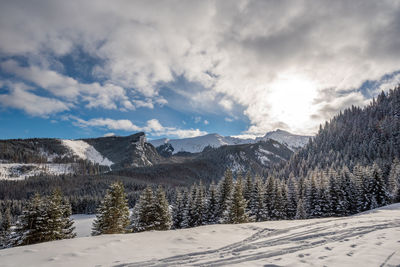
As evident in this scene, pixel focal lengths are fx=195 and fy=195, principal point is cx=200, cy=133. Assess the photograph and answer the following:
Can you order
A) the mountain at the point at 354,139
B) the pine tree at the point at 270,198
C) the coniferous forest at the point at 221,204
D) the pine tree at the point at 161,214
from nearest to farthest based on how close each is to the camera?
the coniferous forest at the point at 221,204 → the pine tree at the point at 161,214 → the pine tree at the point at 270,198 → the mountain at the point at 354,139

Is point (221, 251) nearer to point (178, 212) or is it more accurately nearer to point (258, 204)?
point (258, 204)

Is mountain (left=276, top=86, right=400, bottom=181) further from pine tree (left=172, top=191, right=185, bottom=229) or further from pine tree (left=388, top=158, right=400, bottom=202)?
pine tree (left=172, top=191, right=185, bottom=229)

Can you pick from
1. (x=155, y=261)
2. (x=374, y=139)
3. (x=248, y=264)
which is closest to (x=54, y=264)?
(x=155, y=261)

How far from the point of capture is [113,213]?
25.8 meters

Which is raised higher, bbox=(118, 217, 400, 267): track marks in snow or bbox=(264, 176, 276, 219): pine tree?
bbox=(118, 217, 400, 267): track marks in snow

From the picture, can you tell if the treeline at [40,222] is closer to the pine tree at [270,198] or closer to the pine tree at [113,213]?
the pine tree at [113,213]

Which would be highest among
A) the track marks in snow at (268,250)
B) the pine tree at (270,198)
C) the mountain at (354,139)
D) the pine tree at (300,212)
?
the mountain at (354,139)

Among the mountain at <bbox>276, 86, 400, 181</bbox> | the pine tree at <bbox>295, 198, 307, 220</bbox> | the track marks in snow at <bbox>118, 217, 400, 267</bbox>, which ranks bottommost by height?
the pine tree at <bbox>295, 198, 307, 220</bbox>

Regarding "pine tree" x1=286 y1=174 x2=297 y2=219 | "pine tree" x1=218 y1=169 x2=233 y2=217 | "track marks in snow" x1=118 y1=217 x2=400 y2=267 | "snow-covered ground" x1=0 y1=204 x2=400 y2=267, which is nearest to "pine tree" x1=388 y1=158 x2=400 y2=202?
"pine tree" x1=286 y1=174 x2=297 y2=219

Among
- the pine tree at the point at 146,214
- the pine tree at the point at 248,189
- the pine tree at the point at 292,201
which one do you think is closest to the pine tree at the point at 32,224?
the pine tree at the point at 146,214

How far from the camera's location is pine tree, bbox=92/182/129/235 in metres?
25.2

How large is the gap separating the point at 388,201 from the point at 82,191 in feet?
644

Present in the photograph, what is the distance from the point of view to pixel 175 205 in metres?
40.2

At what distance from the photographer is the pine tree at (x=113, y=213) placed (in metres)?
25.2
